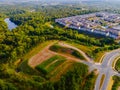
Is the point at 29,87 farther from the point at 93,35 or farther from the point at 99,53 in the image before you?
the point at 93,35

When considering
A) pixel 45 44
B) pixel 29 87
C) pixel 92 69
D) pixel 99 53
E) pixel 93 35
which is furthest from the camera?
pixel 93 35

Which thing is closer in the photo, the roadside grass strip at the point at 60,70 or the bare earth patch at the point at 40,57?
the roadside grass strip at the point at 60,70

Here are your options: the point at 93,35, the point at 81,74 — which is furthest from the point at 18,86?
the point at 93,35

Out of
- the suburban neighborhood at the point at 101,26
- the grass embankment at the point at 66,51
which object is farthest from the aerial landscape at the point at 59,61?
the suburban neighborhood at the point at 101,26

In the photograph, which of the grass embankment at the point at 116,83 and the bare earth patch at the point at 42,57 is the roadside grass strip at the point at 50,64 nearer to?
the bare earth patch at the point at 42,57

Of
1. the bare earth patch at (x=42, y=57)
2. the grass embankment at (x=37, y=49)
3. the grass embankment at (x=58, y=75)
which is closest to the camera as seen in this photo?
the grass embankment at (x=58, y=75)

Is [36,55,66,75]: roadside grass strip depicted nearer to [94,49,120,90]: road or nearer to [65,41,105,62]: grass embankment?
[65,41,105,62]: grass embankment

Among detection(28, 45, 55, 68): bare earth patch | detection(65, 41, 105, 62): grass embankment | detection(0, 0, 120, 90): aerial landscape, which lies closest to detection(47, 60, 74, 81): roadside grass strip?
detection(0, 0, 120, 90): aerial landscape

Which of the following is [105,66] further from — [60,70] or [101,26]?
[101,26]

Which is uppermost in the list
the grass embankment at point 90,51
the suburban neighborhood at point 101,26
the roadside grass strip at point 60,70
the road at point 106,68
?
the suburban neighborhood at point 101,26

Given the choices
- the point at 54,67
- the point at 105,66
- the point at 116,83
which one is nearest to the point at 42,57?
the point at 54,67

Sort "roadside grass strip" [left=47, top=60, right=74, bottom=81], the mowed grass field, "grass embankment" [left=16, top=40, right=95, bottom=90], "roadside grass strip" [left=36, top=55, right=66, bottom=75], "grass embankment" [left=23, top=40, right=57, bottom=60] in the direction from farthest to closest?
"grass embankment" [left=23, top=40, right=57, bottom=60] < "roadside grass strip" [left=36, top=55, right=66, bottom=75] < the mowed grass field < "roadside grass strip" [left=47, top=60, right=74, bottom=81] < "grass embankment" [left=16, top=40, right=95, bottom=90]
